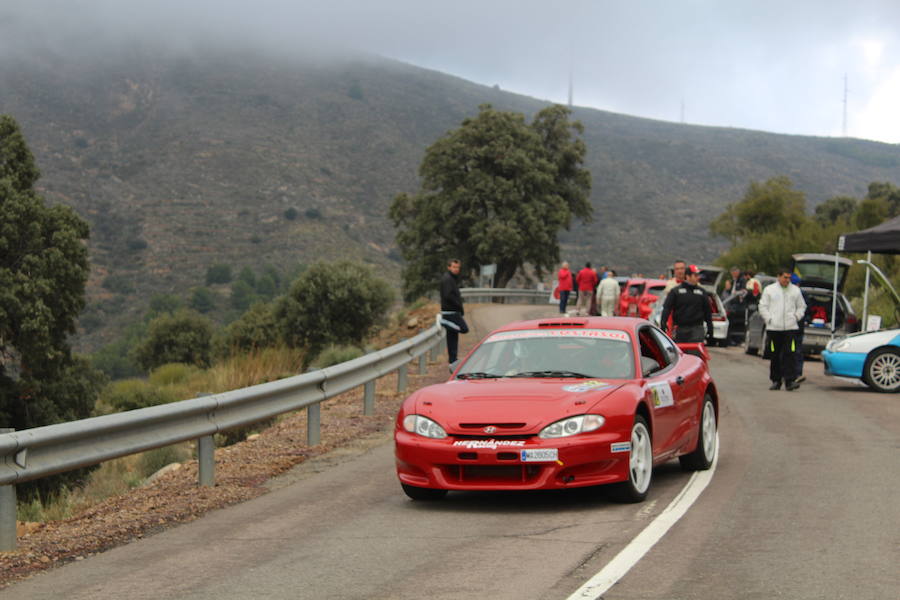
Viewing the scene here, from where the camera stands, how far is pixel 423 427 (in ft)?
26.7

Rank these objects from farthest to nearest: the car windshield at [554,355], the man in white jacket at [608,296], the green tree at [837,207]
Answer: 1. the green tree at [837,207]
2. the man in white jacket at [608,296]
3. the car windshield at [554,355]

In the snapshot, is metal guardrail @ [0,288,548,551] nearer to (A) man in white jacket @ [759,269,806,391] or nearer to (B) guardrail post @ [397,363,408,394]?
(B) guardrail post @ [397,363,408,394]

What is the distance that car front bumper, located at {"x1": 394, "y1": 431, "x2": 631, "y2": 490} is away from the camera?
775 cm

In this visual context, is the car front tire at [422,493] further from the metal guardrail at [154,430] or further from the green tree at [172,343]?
the green tree at [172,343]

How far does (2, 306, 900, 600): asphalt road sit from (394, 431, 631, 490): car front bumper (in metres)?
0.25

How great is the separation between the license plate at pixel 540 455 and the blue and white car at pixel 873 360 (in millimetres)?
12038

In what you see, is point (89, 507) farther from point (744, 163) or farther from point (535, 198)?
point (744, 163)

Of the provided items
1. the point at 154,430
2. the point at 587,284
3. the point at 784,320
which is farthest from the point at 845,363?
the point at 587,284

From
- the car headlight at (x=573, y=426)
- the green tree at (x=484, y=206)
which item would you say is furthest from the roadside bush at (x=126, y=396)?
the car headlight at (x=573, y=426)

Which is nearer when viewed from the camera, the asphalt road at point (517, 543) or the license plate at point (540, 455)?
the asphalt road at point (517, 543)

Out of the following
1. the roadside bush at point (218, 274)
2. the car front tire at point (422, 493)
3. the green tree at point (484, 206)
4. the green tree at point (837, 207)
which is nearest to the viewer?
the car front tire at point (422, 493)

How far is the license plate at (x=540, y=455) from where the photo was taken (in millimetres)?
7715

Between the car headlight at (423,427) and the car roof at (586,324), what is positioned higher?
the car roof at (586,324)

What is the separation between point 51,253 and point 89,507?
26094 mm
